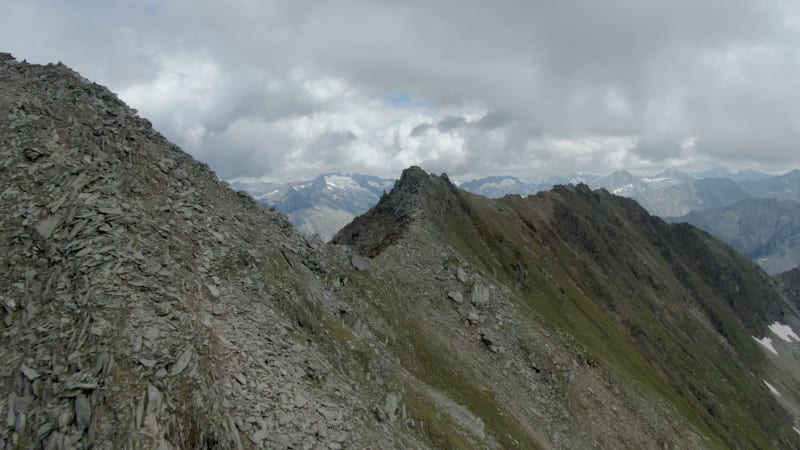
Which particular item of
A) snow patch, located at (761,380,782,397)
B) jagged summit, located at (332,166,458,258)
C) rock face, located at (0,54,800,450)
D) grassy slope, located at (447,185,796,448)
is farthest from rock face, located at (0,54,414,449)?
snow patch, located at (761,380,782,397)

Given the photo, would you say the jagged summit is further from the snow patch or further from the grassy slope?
the snow patch

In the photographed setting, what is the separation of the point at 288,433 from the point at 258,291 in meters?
14.0

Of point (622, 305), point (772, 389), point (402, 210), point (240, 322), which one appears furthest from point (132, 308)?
point (772, 389)

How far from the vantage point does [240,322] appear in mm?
33000

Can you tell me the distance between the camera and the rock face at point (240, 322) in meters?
24.7

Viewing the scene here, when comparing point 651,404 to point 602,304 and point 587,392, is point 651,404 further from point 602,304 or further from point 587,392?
point 602,304

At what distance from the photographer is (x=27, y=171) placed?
3491 centimetres

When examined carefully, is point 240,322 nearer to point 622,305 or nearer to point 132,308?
point 132,308

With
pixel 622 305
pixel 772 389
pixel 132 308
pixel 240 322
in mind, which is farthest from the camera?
pixel 772 389

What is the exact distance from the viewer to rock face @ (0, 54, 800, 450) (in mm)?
24719

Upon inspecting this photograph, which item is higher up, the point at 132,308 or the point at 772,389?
the point at 132,308

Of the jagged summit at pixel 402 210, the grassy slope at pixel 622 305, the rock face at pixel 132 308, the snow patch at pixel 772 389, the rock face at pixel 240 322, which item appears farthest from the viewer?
the snow patch at pixel 772 389

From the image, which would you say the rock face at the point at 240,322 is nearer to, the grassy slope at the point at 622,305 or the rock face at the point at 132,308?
the rock face at the point at 132,308

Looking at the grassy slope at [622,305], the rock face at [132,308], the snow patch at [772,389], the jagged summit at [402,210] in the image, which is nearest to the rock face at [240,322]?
the rock face at [132,308]
